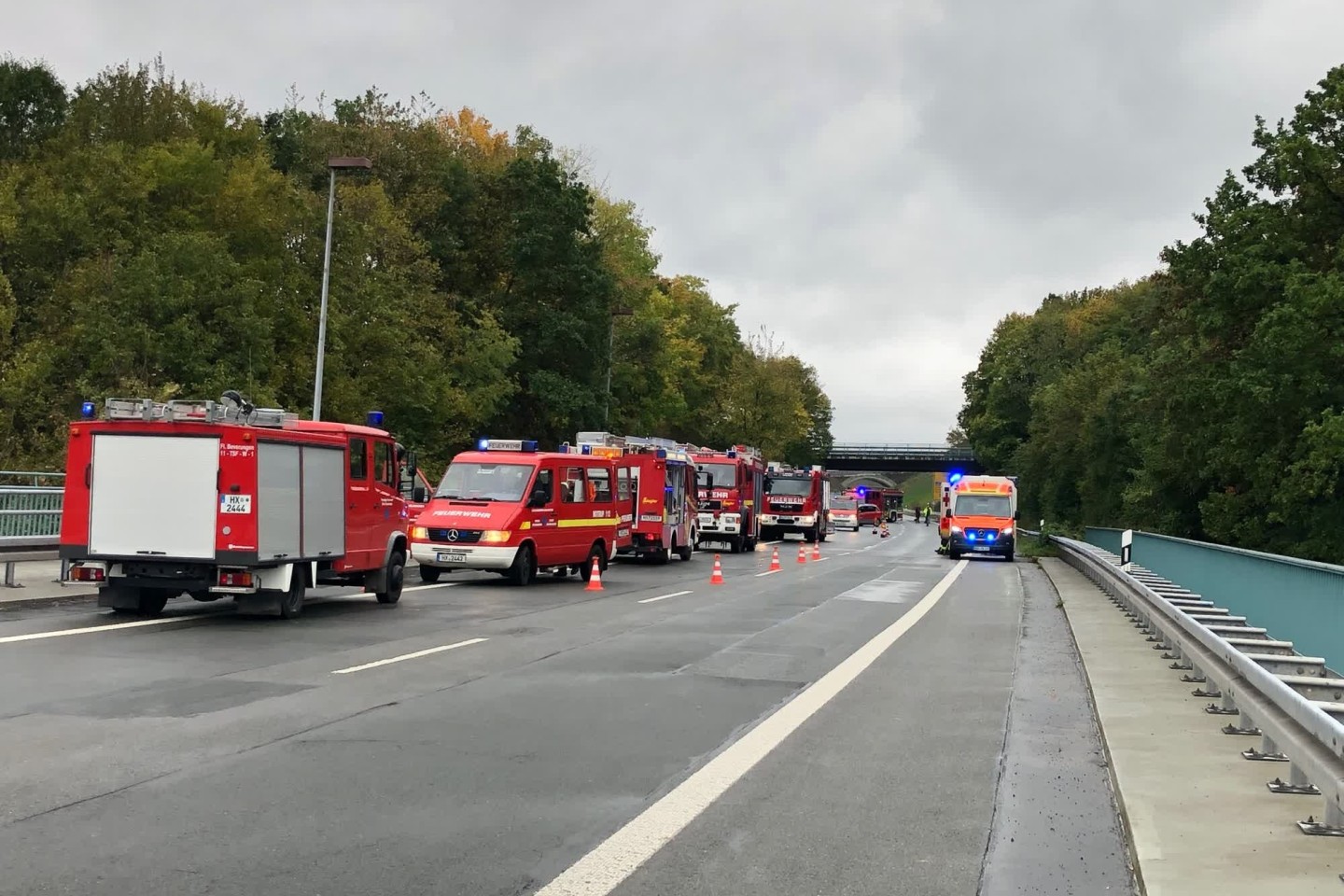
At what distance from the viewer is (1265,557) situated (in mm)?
13164

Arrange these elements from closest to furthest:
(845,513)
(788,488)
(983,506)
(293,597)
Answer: (293,597) → (983,506) → (788,488) → (845,513)

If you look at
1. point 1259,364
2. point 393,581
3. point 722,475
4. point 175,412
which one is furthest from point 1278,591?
point 722,475

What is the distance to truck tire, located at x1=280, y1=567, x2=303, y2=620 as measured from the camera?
52.4ft

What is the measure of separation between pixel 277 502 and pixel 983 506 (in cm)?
3208

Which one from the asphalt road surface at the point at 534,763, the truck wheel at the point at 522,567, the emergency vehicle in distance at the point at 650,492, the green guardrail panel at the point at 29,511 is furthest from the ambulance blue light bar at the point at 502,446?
the asphalt road surface at the point at 534,763

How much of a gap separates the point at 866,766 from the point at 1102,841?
6.40ft

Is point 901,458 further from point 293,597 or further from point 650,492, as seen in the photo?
point 293,597

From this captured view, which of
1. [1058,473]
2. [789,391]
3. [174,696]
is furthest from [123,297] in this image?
[789,391]

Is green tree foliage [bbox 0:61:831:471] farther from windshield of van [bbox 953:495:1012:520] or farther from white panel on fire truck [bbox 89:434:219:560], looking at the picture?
windshield of van [bbox 953:495:1012:520]

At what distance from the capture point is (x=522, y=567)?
75.2 ft

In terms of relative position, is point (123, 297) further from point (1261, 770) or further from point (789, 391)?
point (789, 391)

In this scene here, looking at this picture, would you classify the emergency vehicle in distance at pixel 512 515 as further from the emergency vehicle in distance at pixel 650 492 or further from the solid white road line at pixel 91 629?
the solid white road line at pixel 91 629

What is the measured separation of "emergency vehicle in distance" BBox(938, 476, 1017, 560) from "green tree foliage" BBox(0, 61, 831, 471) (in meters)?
17.3

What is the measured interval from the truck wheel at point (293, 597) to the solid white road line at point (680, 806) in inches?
278
